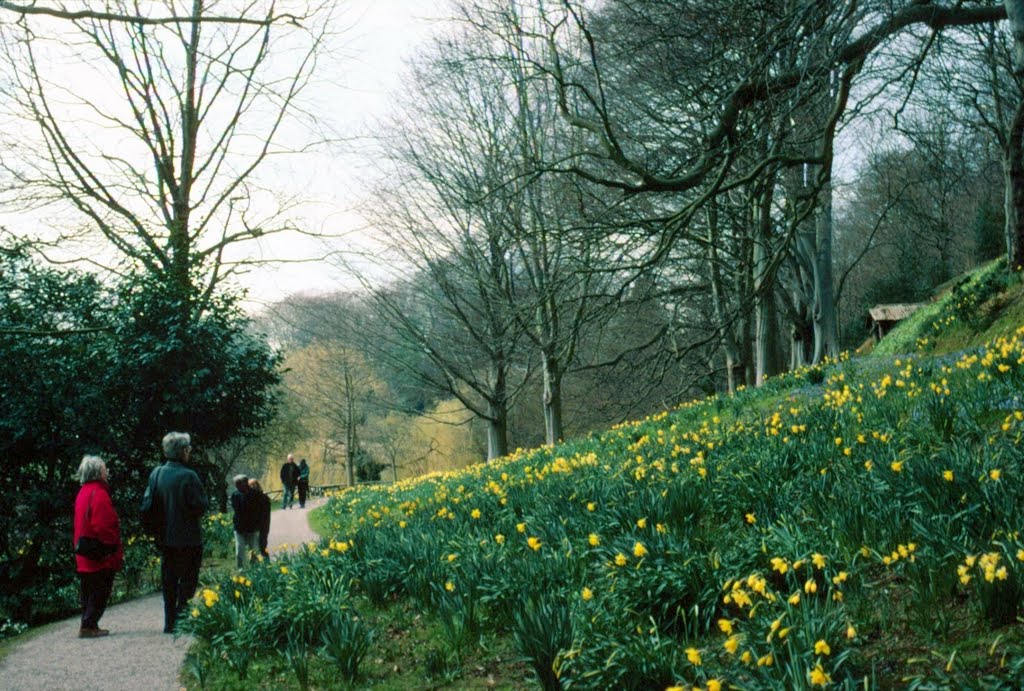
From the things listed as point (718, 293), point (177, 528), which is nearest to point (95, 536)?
point (177, 528)

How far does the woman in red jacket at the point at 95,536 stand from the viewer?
7.07 m

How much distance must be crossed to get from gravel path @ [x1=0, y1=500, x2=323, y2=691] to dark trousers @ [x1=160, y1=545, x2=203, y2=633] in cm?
25

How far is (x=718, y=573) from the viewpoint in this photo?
3861mm

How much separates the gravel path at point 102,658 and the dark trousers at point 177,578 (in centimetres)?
25

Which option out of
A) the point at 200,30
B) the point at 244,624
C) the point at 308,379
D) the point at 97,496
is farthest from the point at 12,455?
the point at 308,379

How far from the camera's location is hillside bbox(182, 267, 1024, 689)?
9.95 ft

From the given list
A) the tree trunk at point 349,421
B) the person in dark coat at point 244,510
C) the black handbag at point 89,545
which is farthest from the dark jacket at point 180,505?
the tree trunk at point 349,421

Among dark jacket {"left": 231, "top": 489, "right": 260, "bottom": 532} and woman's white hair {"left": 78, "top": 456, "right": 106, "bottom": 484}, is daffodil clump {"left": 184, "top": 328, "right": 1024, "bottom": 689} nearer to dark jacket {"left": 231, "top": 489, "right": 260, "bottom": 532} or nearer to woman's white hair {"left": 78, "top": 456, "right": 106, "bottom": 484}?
woman's white hair {"left": 78, "top": 456, "right": 106, "bottom": 484}

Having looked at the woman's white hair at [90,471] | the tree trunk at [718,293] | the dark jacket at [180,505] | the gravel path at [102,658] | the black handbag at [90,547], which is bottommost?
the gravel path at [102,658]

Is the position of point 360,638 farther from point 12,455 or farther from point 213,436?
point 213,436

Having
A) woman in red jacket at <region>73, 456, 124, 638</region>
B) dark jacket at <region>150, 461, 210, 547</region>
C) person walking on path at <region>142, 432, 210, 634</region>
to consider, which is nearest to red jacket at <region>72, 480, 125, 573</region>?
woman in red jacket at <region>73, 456, 124, 638</region>

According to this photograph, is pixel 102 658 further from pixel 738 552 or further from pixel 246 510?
pixel 738 552

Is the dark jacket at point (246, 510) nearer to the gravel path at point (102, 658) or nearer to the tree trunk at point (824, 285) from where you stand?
the gravel path at point (102, 658)

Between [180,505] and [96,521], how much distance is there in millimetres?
750
